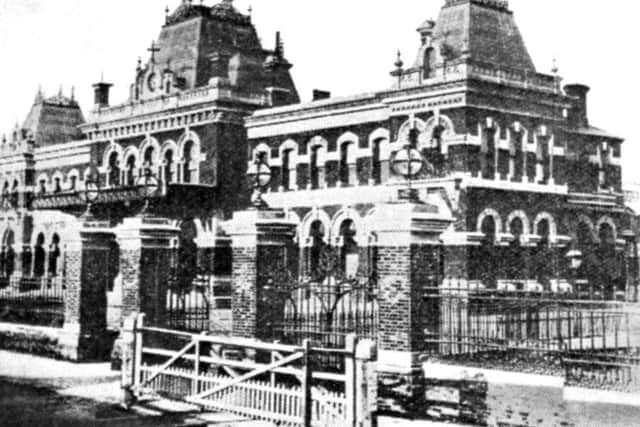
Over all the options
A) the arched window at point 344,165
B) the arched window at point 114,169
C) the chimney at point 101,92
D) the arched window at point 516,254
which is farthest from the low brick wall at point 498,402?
the chimney at point 101,92

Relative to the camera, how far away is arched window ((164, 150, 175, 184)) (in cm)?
3913

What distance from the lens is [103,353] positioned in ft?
60.2


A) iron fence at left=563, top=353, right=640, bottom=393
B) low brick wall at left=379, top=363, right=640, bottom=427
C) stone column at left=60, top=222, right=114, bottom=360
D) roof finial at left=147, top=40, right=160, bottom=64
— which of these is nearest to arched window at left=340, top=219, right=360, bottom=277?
roof finial at left=147, top=40, right=160, bottom=64

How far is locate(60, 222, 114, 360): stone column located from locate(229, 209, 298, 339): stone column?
473 centimetres

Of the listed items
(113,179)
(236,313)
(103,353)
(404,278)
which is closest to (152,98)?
(113,179)

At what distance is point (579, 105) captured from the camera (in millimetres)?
37094

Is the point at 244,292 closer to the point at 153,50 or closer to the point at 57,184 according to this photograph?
the point at 153,50

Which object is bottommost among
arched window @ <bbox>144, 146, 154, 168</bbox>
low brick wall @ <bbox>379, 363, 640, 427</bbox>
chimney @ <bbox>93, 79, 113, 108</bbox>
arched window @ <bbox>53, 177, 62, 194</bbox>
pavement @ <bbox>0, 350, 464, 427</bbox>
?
pavement @ <bbox>0, 350, 464, 427</bbox>

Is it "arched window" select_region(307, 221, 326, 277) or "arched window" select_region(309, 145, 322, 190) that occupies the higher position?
"arched window" select_region(309, 145, 322, 190)

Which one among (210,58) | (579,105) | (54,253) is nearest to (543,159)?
(579,105)

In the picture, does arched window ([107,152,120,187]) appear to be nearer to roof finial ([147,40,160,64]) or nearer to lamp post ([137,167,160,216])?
lamp post ([137,167,160,216])

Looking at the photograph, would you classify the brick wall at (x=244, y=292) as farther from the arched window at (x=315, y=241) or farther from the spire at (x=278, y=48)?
the spire at (x=278, y=48)

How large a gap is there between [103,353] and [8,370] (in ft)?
6.52

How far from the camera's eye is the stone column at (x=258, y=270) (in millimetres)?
14562
